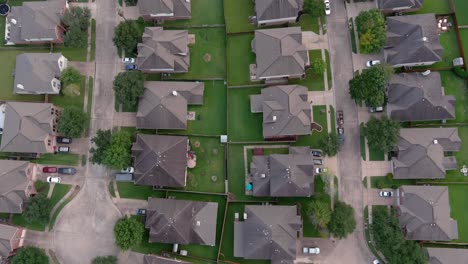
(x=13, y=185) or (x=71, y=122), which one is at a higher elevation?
(x=71, y=122)

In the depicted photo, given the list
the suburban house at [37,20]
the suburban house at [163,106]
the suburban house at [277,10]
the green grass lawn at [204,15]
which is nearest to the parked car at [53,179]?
the suburban house at [163,106]

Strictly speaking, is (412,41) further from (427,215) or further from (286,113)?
(427,215)

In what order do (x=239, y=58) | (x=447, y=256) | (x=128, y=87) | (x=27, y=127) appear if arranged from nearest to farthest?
(x=447, y=256) → (x=128, y=87) → (x=27, y=127) → (x=239, y=58)

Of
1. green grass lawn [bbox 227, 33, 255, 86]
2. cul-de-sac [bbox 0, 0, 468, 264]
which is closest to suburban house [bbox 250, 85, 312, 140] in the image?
cul-de-sac [bbox 0, 0, 468, 264]

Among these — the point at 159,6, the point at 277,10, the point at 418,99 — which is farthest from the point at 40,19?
the point at 418,99

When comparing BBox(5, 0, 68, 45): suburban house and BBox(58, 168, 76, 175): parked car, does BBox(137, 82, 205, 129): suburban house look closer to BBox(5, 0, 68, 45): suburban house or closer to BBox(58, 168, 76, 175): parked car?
BBox(58, 168, 76, 175): parked car

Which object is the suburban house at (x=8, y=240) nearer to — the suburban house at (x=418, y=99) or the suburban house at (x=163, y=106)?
the suburban house at (x=163, y=106)

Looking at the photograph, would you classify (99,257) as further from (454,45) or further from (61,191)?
(454,45)
